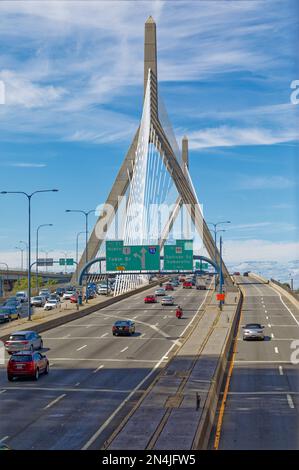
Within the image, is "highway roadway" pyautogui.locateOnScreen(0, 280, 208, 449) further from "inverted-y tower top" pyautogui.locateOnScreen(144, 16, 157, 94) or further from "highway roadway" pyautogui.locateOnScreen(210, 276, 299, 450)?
"inverted-y tower top" pyautogui.locateOnScreen(144, 16, 157, 94)

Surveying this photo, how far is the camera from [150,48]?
102188 mm

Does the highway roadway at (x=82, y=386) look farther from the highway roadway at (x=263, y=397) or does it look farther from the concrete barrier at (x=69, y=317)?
the highway roadway at (x=263, y=397)

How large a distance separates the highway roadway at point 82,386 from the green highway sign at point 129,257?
53.7ft

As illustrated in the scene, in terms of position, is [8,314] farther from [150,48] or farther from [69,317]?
[150,48]

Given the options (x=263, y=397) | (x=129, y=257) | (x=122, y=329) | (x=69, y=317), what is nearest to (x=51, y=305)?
(x=129, y=257)

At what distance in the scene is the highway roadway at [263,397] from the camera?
22000 mm

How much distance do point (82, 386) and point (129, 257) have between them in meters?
46.6

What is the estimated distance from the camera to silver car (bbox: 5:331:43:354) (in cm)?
4266

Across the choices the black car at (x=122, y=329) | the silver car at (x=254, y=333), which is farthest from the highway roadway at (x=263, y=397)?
the black car at (x=122, y=329)

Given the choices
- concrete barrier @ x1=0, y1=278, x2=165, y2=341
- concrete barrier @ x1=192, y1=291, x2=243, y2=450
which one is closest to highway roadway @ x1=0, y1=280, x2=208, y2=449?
concrete barrier @ x1=0, y1=278, x2=165, y2=341

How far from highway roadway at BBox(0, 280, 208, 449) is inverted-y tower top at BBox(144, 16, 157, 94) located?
49056mm
